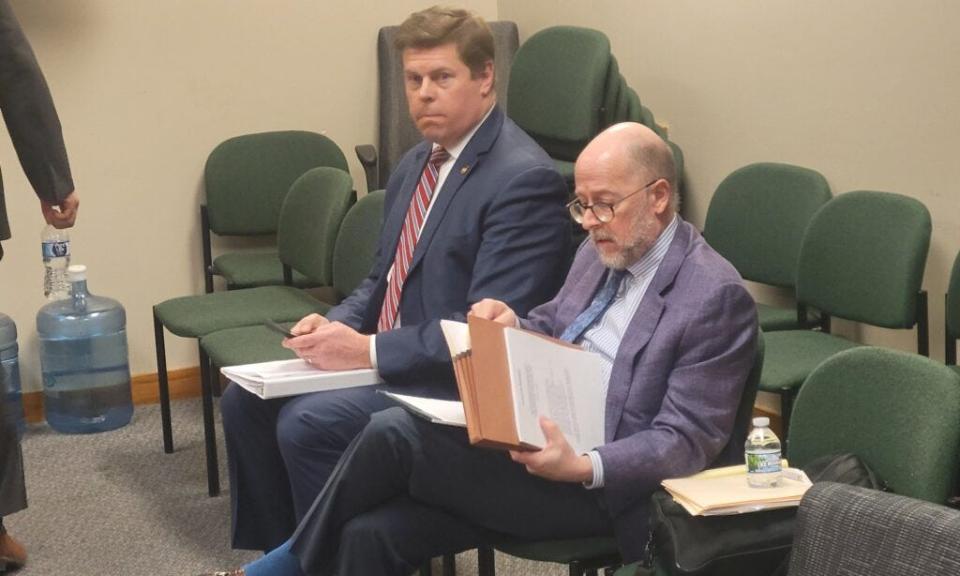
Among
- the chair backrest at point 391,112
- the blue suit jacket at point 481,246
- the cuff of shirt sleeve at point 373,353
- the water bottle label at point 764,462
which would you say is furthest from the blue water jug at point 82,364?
the water bottle label at point 764,462

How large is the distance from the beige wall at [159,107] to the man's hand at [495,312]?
109 inches

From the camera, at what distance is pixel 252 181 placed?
510 cm

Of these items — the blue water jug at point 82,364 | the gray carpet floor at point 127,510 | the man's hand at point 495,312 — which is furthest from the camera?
the blue water jug at point 82,364

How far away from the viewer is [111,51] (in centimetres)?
498

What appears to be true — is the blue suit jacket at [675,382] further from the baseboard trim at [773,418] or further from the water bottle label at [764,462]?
the baseboard trim at [773,418]

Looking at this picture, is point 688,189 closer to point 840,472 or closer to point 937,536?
point 840,472

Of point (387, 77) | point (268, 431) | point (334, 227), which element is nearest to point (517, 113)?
point (387, 77)

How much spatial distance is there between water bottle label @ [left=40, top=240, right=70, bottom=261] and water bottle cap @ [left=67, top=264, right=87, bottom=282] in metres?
0.10

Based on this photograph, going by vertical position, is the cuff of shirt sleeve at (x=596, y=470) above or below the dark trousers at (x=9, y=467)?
above

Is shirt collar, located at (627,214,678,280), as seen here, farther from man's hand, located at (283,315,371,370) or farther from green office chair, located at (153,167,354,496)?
green office chair, located at (153,167,354,496)

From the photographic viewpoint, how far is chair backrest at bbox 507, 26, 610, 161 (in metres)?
4.53

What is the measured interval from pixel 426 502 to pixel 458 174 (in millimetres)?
885

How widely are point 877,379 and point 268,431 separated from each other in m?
1.44

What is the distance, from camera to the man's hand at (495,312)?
2.65 metres
